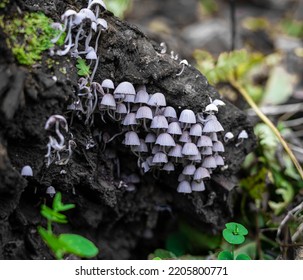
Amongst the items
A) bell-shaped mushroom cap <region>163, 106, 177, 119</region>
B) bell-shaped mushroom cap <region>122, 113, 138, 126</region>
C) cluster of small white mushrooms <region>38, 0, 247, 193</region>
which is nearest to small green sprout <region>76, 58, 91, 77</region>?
cluster of small white mushrooms <region>38, 0, 247, 193</region>

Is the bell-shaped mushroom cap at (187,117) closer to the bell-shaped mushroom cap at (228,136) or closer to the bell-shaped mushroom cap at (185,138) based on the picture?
the bell-shaped mushroom cap at (185,138)

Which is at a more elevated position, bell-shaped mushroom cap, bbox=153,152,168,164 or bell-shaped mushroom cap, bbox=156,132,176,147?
bell-shaped mushroom cap, bbox=156,132,176,147

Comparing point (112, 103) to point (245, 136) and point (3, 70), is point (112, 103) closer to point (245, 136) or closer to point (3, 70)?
point (3, 70)

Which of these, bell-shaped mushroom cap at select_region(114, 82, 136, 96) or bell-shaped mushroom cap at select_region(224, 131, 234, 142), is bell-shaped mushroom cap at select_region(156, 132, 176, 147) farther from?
bell-shaped mushroom cap at select_region(224, 131, 234, 142)

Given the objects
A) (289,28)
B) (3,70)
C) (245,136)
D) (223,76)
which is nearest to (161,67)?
(245,136)

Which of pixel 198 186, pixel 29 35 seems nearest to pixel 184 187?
pixel 198 186

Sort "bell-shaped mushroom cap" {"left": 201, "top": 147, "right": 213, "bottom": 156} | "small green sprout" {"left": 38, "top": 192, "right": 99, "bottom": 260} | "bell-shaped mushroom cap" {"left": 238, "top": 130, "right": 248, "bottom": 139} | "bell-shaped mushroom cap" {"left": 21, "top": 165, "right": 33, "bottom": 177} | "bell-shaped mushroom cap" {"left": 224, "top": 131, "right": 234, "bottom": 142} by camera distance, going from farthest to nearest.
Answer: "bell-shaped mushroom cap" {"left": 238, "top": 130, "right": 248, "bottom": 139} < "bell-shaped mushroom cap" {"left": 224, "top": 131, "right": 234, "bottom": 142} < "bell-shaped mushroom cap" {"left": 201, "top": 147, "right": 213, "bottom": 156} < "bell-shaped mushroom cap" {"left": 21, "top": 165, "right": 33, "bottom": 177} < "small green sprout" {"left": 38, "top": 192, "right": 99, "bottom": 260}
